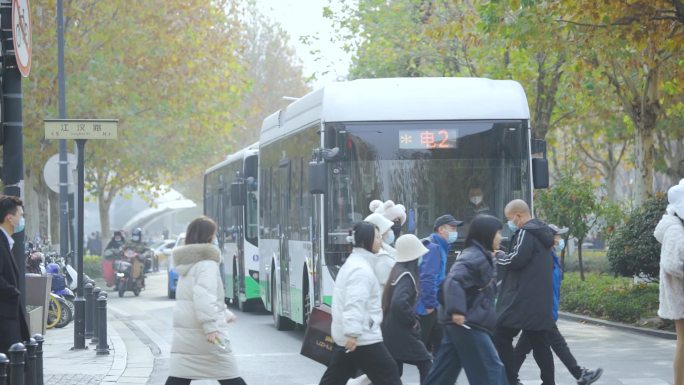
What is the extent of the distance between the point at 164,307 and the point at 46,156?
10.3m

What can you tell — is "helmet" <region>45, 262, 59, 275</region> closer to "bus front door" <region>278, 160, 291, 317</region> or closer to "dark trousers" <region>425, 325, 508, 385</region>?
"bus front door" <region>278, 160, 291, 317</region>

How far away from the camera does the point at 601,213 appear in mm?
28250

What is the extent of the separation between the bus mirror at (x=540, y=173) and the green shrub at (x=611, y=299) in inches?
223

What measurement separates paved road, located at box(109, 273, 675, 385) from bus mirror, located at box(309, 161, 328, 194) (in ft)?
6.32

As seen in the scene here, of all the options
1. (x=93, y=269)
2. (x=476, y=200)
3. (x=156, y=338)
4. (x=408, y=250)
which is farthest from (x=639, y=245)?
(x=93, y=269)

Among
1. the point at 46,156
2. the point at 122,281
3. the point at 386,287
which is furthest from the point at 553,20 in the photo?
the point at 46,156

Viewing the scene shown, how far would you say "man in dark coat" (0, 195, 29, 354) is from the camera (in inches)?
393

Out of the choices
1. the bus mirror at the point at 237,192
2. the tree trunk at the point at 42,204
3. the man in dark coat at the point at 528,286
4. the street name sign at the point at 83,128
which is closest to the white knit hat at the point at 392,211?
the man in dark coat at the point at 528,286

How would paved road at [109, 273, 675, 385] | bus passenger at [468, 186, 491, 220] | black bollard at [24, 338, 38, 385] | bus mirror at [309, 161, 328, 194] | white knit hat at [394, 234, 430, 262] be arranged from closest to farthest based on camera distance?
1. black bollard at [24, 338, 38, 385]
2. white knit hat at [394, 234, 430, 262]
3. paved road at [109, 273, 675, 385]
4. bus mirror at [309, 161, 328, 194]
5. bus passenger at [468, 186, 491, 220]

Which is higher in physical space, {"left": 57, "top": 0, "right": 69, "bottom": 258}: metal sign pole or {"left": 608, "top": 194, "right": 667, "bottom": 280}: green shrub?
{"left": 57, "top": 0, "right": 69, "bottom": 258}: metal sign pole

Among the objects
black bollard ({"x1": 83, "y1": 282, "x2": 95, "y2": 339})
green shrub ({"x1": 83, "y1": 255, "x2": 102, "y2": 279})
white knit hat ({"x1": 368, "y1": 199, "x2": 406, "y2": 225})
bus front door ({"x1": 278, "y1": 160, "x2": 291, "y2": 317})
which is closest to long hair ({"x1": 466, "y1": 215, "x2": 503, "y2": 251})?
white knit hat ({"x1": 368, "y1": 199, "x2": 406, "y2": 225})

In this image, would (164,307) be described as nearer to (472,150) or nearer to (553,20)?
(553,20)

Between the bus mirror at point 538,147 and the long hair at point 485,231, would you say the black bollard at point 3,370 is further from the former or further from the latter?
the bus mirror at point 538,147

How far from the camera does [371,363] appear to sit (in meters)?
9.01
